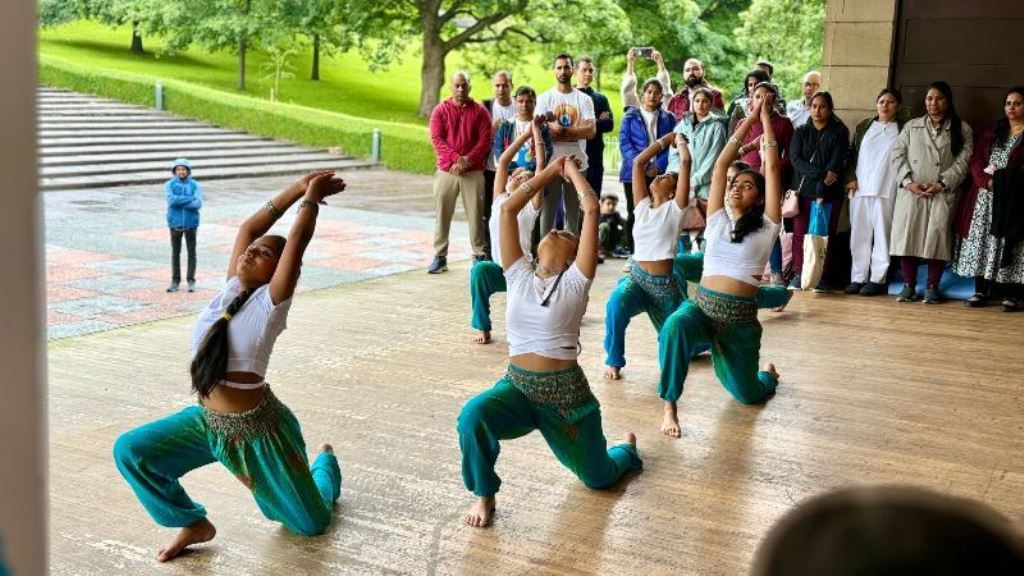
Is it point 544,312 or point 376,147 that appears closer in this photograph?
point 544,312

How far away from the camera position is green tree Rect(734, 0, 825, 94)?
19656mm

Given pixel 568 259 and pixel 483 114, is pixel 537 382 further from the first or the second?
pixel 483 114

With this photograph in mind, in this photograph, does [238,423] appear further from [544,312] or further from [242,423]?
[544,312]

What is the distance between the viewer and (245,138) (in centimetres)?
2006

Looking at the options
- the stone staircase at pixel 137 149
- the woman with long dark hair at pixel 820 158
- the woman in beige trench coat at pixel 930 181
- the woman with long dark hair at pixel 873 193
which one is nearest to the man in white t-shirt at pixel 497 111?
the woman with long dark hair at pixel 820 158

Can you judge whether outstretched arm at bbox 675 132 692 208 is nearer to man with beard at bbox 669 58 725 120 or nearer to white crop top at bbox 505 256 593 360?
white crop top at bbox 505 256 593 360

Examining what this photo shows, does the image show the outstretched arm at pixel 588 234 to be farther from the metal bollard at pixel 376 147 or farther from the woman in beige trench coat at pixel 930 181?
the metal bollard at pixel 376 147

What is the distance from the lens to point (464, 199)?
8.93m

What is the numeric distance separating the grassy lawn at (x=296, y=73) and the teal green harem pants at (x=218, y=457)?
21357mm

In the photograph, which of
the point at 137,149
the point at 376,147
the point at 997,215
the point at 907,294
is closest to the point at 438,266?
the point at 907,294

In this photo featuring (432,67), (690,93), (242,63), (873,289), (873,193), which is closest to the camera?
(873,193)

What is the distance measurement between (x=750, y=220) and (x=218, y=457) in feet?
8.88

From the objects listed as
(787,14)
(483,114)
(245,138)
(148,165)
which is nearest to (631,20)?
(787,14)

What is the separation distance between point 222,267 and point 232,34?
15617mm
